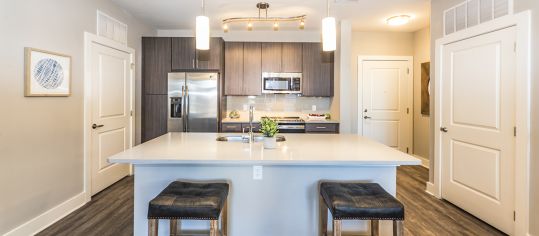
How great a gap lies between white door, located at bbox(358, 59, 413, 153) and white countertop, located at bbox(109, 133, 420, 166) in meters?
2.98

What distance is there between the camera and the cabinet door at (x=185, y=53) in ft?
15.8

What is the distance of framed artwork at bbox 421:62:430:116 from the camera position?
5012 millimetres

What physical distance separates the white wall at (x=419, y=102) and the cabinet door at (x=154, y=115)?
437 cm

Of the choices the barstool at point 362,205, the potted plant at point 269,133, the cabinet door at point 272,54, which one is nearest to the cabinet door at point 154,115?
the cabinet door at point 272,54

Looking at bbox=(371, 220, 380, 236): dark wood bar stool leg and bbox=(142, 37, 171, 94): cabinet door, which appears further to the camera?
bbox=(142, 37, 171, 94): cabinet door

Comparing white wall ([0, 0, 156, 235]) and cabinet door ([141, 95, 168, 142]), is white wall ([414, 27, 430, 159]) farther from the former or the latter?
white wall ([0, 0, 156, 235])

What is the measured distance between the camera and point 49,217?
281 centimetres

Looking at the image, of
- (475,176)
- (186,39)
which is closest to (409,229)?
(475,176)

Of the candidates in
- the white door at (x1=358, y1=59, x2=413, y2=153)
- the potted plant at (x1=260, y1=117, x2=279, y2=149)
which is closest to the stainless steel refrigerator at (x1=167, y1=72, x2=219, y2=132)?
the potted plant at (x1=260, y1=117, x2=279, y2=149)

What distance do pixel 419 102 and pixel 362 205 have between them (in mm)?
4241

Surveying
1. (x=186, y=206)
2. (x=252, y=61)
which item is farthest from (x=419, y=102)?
(x=186, y=206)

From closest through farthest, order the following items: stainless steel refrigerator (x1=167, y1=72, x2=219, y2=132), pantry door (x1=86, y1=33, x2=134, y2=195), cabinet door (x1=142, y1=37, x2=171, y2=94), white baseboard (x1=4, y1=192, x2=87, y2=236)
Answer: white baseboard (x1=4, y1=192, x2=87, y2=236) → pantry door (x1=86, y1=33, x2=134, y2=195) → stainless steel refrigerator (x1=167, y1=72, x2=219, y2=132) → cabinet door (x1=142, y1=37, x2=171, y2=94)

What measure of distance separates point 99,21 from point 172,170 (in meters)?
2.49

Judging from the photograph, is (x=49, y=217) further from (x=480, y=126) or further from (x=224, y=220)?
(x=480, y=126)
